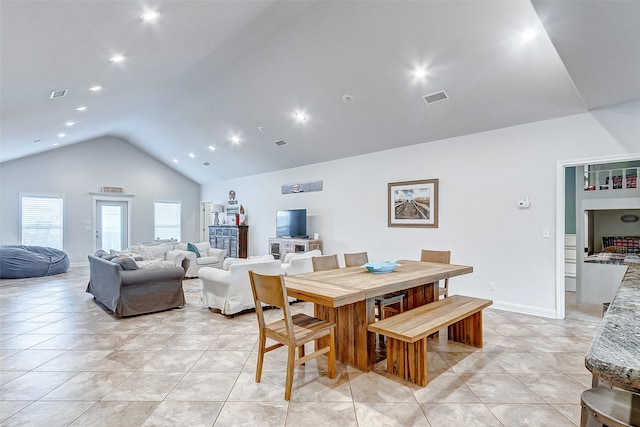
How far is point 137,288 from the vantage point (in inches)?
177

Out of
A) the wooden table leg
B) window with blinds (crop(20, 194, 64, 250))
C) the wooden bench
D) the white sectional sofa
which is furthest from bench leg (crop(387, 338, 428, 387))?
window with blinds (crop(20, 194, 64, 250))

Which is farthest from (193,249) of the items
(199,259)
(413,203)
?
(413,203)

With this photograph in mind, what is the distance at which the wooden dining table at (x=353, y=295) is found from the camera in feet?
8.27

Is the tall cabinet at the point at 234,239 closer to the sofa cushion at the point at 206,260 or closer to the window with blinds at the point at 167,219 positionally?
the sofa cushion at the point at 206,260

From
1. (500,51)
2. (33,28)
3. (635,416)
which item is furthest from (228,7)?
(635,416)

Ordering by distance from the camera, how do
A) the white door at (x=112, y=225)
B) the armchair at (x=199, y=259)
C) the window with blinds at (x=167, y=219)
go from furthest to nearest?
the window with blinds at (x=167, y=219), the white door at (x=112, y=225), the armchair at (x=199, y=259)

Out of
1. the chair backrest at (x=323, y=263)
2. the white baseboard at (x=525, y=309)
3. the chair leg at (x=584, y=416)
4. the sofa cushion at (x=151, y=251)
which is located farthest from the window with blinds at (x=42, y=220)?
the chair leg at (x=584, y=416)

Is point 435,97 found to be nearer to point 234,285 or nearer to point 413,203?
point 413,203

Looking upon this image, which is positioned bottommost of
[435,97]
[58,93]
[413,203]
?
[413,203]

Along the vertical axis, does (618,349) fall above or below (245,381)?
above

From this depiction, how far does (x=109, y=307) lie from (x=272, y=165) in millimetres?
4818

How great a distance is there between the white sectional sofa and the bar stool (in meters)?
3.72

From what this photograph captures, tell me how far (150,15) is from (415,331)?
3.45 metres

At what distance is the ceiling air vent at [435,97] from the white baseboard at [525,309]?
3036 millimetres
